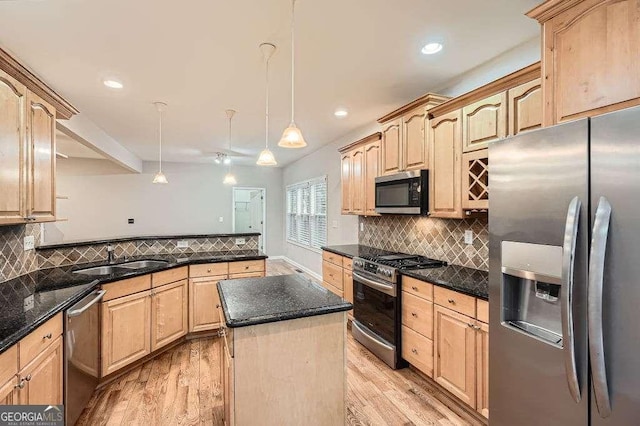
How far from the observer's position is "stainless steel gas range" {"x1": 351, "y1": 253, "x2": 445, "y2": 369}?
9.39 ft

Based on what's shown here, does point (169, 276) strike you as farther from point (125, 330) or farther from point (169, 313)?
point (125, 330)

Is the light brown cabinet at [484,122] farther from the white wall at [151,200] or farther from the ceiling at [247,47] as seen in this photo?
the white wall at [151,200]

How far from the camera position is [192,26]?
2084mm

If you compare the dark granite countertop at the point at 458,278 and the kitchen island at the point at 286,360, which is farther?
the dark granite countertop at the point at 458,278

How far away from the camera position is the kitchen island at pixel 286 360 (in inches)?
61.5

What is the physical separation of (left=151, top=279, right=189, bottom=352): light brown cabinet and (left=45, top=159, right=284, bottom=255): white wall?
4.47 m

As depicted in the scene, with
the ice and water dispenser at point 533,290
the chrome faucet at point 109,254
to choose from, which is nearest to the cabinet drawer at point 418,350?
the ice and water dispenser at point 533,290

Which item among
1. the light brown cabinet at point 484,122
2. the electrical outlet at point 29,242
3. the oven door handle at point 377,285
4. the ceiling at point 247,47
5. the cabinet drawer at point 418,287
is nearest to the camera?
the ceiling at point 247,47

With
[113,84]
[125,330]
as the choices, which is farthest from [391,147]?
[125,330]

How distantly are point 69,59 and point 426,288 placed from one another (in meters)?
3.46

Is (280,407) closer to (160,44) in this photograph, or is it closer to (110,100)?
(160,44)

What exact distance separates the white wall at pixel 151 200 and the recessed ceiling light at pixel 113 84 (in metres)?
4.38

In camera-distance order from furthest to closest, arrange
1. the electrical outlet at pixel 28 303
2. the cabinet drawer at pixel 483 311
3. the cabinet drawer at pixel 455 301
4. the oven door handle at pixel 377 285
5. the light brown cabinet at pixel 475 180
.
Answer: the oven door handle at pixel 377 285, the light brown cabinet at pixel 475 180, the cabinet drawer at pixel 455 301, the cabinet drawer at pixel 483 311, the electrical outlet at pixel 28 303

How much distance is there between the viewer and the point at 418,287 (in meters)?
2.62
